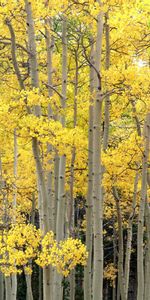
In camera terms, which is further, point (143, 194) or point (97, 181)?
point (143, 194)

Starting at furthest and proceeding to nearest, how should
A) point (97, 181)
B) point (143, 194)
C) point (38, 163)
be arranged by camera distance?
point (143, 194), point (97, 181), point (38, 163)

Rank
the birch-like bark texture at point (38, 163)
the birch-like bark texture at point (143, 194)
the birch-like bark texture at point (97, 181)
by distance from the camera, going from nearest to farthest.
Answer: the birch-like bark texture at point (38, 163) → the birch-like bark texture at point (97, 181) → the birch-like bark texture at point (143, 194)

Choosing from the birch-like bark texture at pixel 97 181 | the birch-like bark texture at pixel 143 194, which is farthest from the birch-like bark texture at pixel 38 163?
the birch-like bark texture at pixel 143 194

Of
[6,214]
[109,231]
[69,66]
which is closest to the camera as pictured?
[6,214]

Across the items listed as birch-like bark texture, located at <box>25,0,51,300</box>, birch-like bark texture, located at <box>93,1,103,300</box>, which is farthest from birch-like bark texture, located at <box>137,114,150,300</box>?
birch-like bark texture, located at <box>25,0,51,300</box>

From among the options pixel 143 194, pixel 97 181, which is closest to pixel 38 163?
pixel 97 181

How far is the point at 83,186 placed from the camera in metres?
12.0

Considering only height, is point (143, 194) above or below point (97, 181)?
above

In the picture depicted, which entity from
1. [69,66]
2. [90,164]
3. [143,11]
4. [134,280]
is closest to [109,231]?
[134,280]

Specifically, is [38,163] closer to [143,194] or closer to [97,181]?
[97,181]

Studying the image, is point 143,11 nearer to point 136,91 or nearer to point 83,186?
point 136,91

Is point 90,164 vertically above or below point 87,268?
above

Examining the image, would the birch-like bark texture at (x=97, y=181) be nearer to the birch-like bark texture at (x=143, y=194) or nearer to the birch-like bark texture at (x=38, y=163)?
the birch-like bark texture at (x=38, y=163)

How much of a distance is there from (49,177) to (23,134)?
2.36 m
